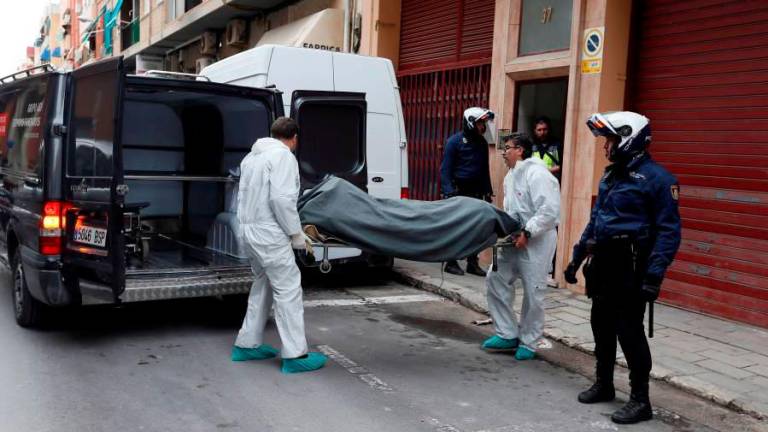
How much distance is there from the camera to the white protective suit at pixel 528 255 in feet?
18.3

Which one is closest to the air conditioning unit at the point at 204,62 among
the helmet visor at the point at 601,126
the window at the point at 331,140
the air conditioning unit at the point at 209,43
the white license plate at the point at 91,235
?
the air conditioning unit at the point at 209,43

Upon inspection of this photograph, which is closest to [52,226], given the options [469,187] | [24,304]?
[24,304]

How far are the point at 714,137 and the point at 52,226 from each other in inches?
251

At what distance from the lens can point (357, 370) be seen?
5.38 m

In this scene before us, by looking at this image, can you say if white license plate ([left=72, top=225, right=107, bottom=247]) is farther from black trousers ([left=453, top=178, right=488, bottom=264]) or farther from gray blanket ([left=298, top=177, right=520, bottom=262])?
black trousers ([left=453, top=178, right=488, bottom=264])

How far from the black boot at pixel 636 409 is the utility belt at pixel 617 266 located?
0.63 meters

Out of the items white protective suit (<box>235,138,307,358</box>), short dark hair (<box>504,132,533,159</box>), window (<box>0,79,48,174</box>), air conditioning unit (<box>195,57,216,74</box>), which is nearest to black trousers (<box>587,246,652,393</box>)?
short dark hair (<box>504,132,533,159</box>)

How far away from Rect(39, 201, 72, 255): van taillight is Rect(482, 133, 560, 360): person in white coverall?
3444 mm

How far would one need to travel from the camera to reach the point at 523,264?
5.76 meters

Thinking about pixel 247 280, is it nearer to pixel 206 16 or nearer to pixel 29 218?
pixel 29 218

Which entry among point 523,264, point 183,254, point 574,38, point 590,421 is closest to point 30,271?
point 183,254

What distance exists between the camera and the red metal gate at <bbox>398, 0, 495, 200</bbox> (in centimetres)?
1084

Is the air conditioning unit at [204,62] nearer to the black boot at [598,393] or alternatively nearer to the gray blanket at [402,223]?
the gray blanket at [402,223]

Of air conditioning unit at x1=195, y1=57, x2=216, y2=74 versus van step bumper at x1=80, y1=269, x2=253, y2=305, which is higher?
air conditioning unit at x1=195, y1=57, x2=216, y2=74
